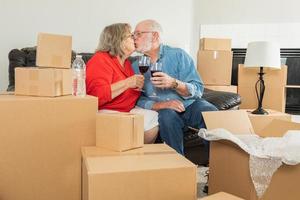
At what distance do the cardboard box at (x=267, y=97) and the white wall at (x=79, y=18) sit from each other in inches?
35.8

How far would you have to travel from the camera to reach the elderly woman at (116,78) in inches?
78.7

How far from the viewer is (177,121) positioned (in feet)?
7.02

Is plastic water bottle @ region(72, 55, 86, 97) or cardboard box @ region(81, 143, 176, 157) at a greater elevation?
plastic water bottle @ region(72, 55, 86, 97)

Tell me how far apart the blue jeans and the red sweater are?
23 cm

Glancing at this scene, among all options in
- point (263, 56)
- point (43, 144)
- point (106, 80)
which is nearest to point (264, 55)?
point (263, 56)

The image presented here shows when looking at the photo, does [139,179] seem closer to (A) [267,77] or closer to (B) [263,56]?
(B) [263,56]

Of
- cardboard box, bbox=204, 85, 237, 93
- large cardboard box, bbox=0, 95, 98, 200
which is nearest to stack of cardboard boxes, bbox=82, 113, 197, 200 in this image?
large cardboard box, bbox=0, 95, 98, 200

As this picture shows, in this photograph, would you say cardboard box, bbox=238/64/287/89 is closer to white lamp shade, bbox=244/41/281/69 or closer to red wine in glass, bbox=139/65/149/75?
white lamp shade, bbox=244/41/281/69

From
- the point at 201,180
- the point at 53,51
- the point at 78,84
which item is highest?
the point at 53,51

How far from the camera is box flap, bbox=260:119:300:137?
177cm

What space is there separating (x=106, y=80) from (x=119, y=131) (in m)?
0.52

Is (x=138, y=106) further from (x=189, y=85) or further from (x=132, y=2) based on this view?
(x=132, y=2)

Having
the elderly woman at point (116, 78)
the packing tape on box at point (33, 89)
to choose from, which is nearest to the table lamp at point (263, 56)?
the elderly woman at point (116, 78)

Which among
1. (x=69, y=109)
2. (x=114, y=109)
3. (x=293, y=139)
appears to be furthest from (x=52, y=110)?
(x=293, y=139)
